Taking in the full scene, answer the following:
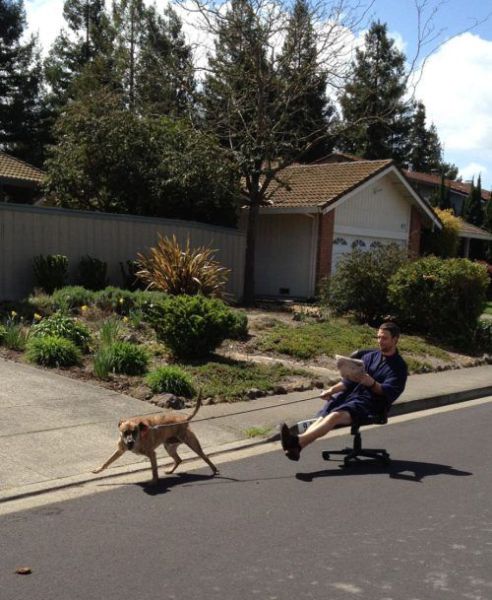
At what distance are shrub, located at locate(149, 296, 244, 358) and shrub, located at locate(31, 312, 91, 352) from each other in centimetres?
107

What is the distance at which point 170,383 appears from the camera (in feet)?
31.2

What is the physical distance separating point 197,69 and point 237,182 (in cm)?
346

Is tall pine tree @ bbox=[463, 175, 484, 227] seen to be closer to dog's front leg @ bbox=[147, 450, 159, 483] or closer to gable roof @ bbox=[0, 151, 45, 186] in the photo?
gable roof @ bbox=[0, 151, 45, 186]

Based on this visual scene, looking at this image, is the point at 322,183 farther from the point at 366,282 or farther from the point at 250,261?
the point at 366,282

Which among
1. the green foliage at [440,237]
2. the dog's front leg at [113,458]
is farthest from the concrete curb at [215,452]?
the green foliage at [440,237]

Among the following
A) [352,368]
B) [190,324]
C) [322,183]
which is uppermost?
[322,183]

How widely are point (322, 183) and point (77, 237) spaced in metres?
10.3

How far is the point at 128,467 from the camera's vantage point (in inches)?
271

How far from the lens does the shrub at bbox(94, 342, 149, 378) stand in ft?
33.5

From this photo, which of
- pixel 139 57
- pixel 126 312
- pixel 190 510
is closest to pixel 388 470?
pixel 190 510

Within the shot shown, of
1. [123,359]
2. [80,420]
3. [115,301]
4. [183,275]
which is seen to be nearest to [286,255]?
[183,275]

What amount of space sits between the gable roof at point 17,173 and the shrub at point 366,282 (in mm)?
14904

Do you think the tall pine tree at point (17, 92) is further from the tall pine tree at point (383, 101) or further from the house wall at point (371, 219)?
the house wall at point (371, 219)

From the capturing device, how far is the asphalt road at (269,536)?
4277 mm
